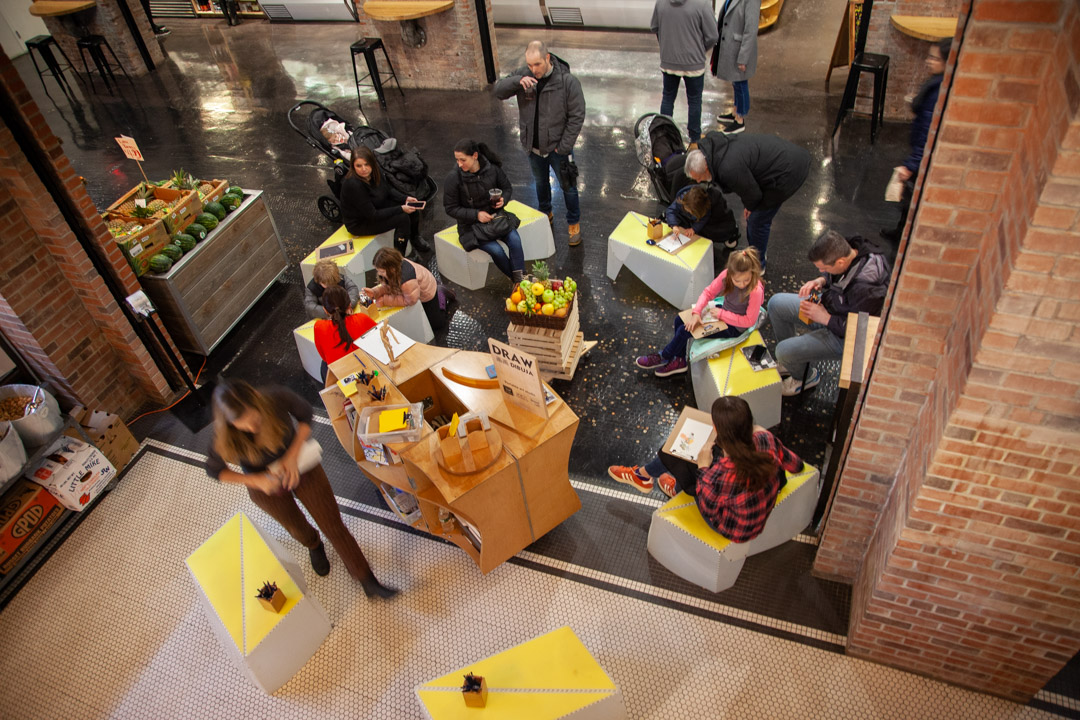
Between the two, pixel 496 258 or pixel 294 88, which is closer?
pixel 496 258

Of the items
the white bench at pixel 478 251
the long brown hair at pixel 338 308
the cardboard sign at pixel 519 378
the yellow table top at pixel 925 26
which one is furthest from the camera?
the yellow table top at pixel 925 26

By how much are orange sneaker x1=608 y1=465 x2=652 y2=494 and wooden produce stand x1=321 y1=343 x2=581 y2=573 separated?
1.50 ft

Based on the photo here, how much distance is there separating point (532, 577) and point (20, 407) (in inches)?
148

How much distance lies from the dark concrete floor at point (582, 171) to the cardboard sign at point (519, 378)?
108cm

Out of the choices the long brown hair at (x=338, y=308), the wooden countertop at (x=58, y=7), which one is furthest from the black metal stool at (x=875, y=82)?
the wooden countertop at (x=58, y=7)

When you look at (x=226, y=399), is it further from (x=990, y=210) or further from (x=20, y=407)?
(x=990, y=210)

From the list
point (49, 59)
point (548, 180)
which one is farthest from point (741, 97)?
point (49, 59)

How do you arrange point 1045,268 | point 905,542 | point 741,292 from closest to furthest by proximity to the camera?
point 1045,268 → point 905,542 → point 741,292

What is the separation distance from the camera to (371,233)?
636cm

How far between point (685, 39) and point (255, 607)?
6958 mm

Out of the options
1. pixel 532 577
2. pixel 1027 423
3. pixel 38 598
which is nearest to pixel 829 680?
pixel 532 577

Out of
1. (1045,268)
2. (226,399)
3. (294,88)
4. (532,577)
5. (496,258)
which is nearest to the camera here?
(1045,268)

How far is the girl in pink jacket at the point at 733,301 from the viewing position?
4.57 metres

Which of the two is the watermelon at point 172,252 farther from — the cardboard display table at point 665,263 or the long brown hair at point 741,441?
the long brown hair at point 741,441
